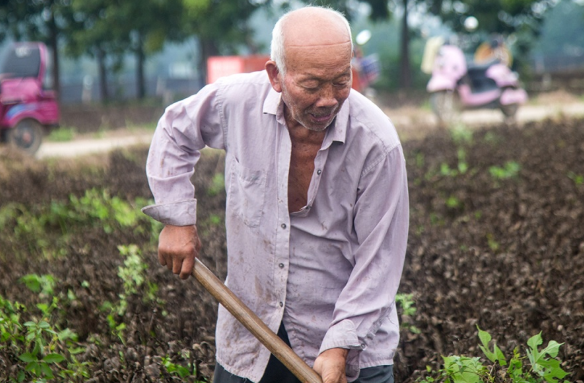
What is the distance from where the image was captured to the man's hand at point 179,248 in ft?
8.52

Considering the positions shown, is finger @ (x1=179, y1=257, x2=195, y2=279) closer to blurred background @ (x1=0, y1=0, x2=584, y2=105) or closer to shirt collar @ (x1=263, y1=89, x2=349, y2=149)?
shirt collar @ (x1=263, y1=89, x2=349, y2=149)

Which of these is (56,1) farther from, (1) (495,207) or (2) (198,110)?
(2) (198,110)

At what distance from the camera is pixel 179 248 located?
2.59 meters

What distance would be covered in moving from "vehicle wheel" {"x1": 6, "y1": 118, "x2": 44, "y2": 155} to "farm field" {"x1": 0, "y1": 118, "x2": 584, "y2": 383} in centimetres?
456

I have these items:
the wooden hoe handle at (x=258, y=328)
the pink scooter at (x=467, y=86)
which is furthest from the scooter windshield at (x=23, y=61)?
the wooden hoe handle at (x=258, y=328)

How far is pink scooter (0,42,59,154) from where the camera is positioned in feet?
39.0

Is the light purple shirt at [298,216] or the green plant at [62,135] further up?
the light purple shirt at [298,216]

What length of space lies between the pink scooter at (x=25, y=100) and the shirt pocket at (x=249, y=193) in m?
9.91

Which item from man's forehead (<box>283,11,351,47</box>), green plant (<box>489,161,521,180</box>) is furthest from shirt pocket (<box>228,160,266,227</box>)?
green plant (<box>489,161,521,180</box>)

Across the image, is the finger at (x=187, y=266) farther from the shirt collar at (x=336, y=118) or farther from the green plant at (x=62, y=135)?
the green plant at (x=62, y=135)

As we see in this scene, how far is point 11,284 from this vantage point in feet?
14.9

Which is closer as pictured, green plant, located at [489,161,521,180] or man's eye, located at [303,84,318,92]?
man's eye, located at [303,84,318,92]

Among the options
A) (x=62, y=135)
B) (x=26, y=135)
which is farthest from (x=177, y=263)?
(x=62, y=135)

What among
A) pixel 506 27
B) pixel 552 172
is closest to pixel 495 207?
pixel 552 172
